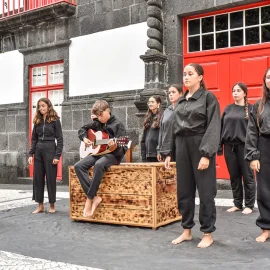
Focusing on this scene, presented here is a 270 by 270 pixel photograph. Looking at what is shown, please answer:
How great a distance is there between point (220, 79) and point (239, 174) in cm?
275

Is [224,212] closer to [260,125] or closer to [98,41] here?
[260,125]

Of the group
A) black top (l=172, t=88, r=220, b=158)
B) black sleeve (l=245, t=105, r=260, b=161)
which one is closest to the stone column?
black sleeve (l=245, t=105, r=260, b=161)

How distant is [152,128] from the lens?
6750mm

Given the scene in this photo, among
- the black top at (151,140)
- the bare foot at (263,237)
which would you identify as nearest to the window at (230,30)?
the black top at (151,140)

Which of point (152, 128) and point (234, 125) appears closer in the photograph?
point (234, 125)

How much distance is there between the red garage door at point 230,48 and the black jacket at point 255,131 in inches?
146

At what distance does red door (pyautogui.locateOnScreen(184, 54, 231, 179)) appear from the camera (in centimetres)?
849

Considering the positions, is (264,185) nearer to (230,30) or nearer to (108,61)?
(230,30)

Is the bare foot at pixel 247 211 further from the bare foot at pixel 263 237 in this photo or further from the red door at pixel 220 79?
the red door at pixel 220 79

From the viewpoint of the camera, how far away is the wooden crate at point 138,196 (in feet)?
17.1

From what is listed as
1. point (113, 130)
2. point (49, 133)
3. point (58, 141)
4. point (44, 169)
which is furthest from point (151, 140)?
point (44, 169)

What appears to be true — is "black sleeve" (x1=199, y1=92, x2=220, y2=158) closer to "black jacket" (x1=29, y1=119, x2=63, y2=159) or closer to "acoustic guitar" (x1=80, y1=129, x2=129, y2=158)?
"acoustic guitar" (x1=80, y1=129, x2=129, y2=158)

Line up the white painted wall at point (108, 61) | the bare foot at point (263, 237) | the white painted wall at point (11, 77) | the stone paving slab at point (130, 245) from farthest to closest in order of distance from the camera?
the white painted wall at point (11, 77)
the white painted wall at point (108, 61)
the bare foot at point (263, 237)
the stone paving slab at point (130, 245)

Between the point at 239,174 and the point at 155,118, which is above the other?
the point at 155,118
